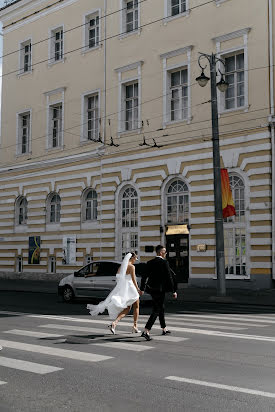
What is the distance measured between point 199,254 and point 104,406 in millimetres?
20104

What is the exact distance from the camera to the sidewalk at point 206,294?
19828 mm

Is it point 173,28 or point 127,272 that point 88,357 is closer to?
point 127,272

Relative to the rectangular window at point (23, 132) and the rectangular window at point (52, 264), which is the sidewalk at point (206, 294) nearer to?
the rectangular window at point (52, 264)

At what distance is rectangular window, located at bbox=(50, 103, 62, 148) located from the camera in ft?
111

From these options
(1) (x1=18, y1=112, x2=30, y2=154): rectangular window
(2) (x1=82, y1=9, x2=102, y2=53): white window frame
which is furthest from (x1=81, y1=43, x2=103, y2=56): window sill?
(1) (x1=18, y1=112, x2=30, y2=154): rectangular window

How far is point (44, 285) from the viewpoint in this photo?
3009 centimetres

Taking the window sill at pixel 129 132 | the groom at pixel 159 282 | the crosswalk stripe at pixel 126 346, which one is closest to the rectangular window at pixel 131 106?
the window sill at pixel 129 132

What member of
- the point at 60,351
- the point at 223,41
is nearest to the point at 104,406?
the point at 60,351

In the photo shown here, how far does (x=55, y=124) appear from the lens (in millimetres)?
34156

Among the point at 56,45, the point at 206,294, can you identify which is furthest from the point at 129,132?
the point at 206,294

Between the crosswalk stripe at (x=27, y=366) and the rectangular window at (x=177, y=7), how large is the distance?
23217 millimetres

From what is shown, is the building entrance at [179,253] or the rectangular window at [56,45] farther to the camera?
the rectangular window at [56,45]

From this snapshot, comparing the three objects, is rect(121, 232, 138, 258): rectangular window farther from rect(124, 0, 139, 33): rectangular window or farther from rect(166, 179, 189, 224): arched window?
rect(124, 0, 139, 33): rectangular window

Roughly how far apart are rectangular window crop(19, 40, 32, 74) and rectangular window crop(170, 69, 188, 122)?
12454mm
